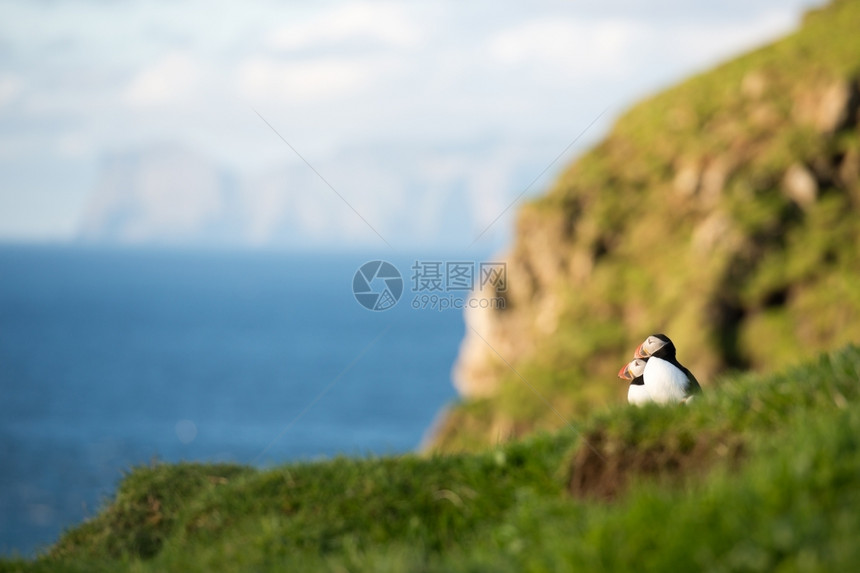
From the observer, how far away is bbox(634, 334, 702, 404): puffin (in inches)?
309

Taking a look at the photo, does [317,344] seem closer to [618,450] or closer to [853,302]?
[853,302]

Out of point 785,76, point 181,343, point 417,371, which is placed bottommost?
point 785,76

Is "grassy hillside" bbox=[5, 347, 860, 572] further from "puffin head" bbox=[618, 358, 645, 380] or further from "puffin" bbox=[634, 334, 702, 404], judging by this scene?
"puffin head" bbox=[618, 358, 645, 380]

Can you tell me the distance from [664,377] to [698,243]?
27.1 metres

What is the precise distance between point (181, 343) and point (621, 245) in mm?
145730

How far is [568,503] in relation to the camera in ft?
19.9

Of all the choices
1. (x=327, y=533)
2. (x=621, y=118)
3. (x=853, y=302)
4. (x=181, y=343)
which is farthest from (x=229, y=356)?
(x=327, y=533)

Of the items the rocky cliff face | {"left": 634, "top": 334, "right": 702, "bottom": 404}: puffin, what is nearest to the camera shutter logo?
{"left": 634, "top": 334, "right": 702, "bottom": 404}: puffin

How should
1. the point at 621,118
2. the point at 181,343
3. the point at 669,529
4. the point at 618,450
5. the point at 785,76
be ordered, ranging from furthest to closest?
the point at 181,343, the point at 621,118, the point at 785,76, the point at 618,450, the point at 669,529

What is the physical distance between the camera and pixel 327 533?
679cm

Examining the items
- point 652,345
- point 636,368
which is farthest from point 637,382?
point 652,345

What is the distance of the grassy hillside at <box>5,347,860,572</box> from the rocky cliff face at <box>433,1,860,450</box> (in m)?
20.8

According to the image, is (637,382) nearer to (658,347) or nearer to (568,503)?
(658,347)

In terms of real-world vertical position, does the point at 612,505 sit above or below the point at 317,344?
below
